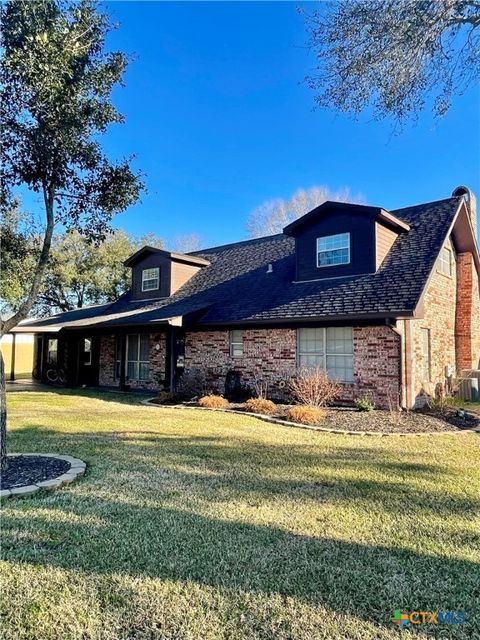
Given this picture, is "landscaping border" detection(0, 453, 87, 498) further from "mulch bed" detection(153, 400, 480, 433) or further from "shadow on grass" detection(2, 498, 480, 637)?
"mulch bed" detection(153, 400, 480, 433)

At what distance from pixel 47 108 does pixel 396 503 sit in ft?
22.3

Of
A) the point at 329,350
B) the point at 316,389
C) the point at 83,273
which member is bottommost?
the point at 316,389

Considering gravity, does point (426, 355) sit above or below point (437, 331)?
below

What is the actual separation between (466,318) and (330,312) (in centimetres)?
620

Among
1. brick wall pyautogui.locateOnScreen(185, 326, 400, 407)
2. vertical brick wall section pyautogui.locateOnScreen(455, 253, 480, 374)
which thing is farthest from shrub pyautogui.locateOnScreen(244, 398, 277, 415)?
vertical brick wall section pyautogui.locateOnScreen(455, 253, 480, 374)

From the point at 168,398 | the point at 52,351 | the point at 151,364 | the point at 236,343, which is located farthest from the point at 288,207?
the point at 168,398

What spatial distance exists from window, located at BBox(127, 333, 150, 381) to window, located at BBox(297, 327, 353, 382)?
21.7 ft

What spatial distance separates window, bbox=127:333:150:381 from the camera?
54.2ft

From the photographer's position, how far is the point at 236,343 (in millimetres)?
14195

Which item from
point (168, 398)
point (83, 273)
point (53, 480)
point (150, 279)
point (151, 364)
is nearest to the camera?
point (53, 480)

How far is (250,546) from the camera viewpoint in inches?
138

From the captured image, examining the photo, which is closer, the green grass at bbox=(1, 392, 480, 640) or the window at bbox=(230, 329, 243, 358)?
the green grass at bbox=(1, 392, 480, 640)

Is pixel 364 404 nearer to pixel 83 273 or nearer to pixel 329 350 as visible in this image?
pixel 329 350


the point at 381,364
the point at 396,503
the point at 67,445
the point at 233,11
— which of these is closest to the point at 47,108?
the point at 67,445
